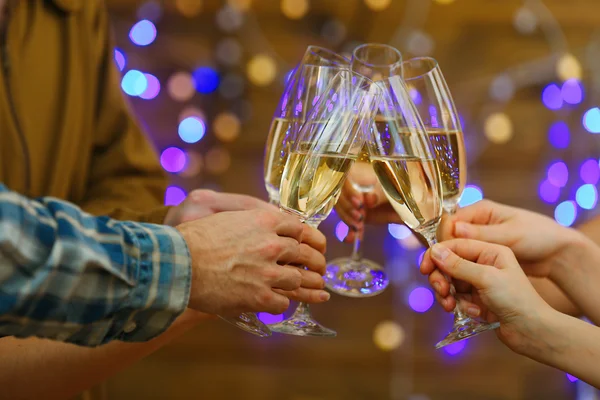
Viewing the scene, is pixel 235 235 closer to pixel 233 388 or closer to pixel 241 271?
pixel 241 271

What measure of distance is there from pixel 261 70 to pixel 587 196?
140 centimetres

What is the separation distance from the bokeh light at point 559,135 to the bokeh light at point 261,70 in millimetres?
1152

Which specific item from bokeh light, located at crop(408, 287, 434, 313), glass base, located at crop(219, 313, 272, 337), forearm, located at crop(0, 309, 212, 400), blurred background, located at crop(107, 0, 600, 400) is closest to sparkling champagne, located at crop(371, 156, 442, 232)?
glass base, located at crop(219, 313, 272, 337)

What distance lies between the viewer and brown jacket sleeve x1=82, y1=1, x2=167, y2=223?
1.44 meters

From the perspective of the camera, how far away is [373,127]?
0.95 meters

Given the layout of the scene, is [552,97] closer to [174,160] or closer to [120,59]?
[174,160]

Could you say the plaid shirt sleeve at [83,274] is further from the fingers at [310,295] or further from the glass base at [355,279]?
the glass base at [355,279]

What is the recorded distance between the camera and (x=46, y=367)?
1.02 metres

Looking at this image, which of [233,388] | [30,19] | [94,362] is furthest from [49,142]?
[233,388]

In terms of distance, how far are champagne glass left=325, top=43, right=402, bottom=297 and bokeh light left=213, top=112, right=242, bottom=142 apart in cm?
133

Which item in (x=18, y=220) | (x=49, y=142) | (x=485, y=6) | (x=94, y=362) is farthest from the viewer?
(x=485, y=6)

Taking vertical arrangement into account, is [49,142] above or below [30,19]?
below

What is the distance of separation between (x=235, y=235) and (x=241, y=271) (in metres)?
0.05

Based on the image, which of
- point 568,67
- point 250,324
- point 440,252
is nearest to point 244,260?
point 250,324
